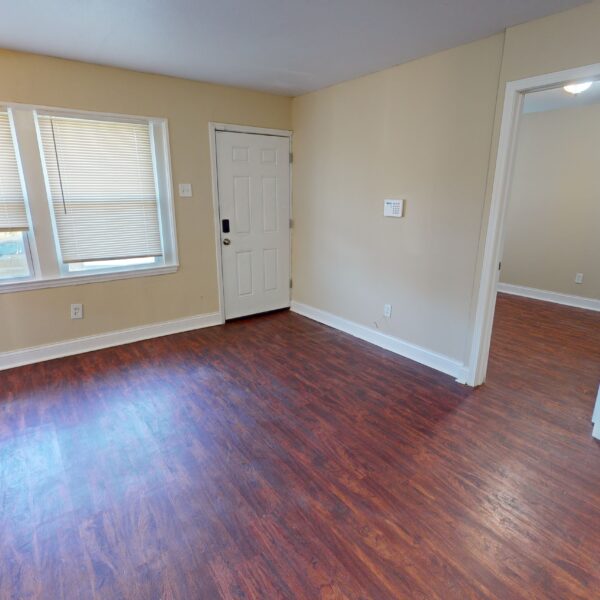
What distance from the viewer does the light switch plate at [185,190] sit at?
→ 3606 millimetres

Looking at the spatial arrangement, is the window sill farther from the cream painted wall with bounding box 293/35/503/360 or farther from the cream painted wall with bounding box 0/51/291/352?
the cream painted wall with bounding box 293/35/503/360

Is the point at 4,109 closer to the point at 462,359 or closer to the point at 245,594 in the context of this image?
the point at 245,594

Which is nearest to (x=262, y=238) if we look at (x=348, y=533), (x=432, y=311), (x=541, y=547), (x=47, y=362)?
(x=432, y=311)

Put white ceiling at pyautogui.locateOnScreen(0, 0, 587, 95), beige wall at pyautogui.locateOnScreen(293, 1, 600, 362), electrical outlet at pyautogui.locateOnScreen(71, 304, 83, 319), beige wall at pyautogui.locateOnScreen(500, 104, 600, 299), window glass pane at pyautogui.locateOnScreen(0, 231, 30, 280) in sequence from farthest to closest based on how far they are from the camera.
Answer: beige wall at pyautogui.locateOnScreen(500, 104, 600, 299) < electrical outlet at pyautogui.locateOnScreen(71, 304, 83, 319) < window glass pane at pyautogui.locateOnScreen(0, 231, 30, 280) < beige wall at pyautogui.locateOnScreen(293, 1, 600, 362) < white ceiling at pyautogui.locateOnScreen(0, 0, 587, 95)

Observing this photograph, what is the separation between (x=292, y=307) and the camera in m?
4.69

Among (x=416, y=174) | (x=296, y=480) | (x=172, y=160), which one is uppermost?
(x=172, y=160)

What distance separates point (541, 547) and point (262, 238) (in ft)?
11.6

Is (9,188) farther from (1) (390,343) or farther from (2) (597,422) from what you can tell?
(2) (597,422)

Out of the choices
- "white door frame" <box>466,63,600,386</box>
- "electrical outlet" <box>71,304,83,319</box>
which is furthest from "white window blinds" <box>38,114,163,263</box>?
"white door frame" <box>466,63,600,386</box>

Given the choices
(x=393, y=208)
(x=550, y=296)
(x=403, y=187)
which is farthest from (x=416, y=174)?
(x=550, y=296)

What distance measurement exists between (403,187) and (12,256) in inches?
129

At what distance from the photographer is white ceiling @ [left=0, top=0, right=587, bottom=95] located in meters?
2.01

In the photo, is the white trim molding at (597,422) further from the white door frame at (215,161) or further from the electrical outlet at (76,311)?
the electrical outlet at (76,311)

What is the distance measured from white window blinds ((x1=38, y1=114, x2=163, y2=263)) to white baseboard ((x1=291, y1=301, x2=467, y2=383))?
1.92 metres
